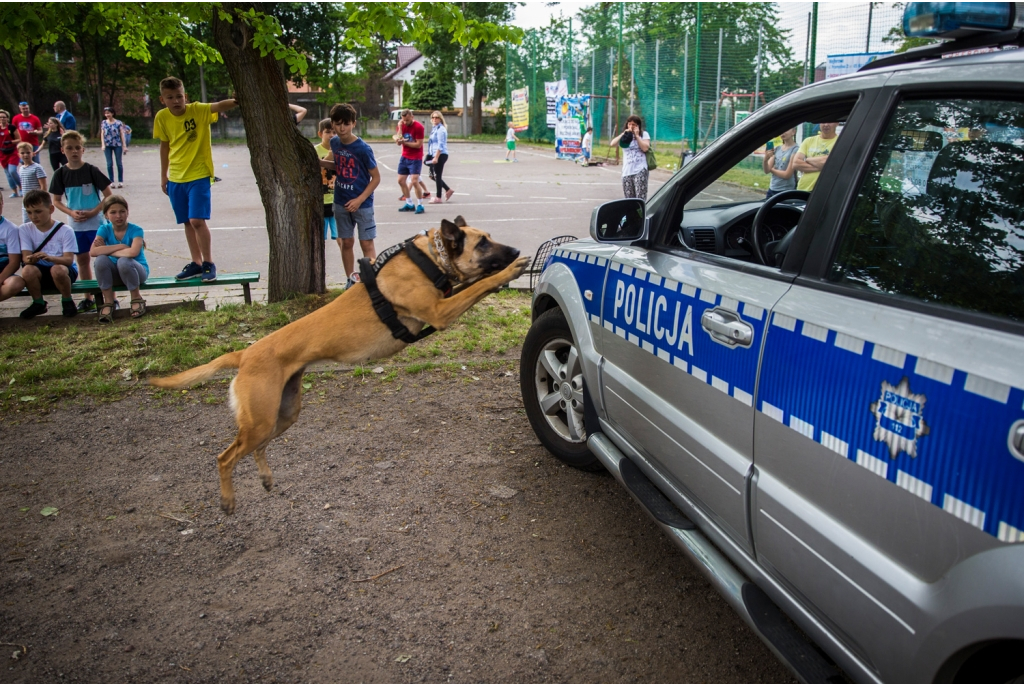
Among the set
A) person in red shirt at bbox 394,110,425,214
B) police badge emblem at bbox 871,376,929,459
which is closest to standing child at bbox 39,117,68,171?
person in red shirt at bbox 394,110,425,214

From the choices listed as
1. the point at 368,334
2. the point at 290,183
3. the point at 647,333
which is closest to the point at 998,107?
the point at 647,333

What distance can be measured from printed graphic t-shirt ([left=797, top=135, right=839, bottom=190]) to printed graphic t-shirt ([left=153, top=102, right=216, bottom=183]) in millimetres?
5832

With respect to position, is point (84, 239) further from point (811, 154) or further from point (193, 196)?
point (811, 154)

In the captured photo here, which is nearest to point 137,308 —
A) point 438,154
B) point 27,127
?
point 438,154

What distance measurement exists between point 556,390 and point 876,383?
2.51 m

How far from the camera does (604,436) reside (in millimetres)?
3537

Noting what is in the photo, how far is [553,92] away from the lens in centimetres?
3120

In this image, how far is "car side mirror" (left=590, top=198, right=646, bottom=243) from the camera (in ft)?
10.6

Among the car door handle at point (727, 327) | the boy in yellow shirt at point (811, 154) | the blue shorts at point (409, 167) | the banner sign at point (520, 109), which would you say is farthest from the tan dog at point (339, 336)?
the banner sign at point (520, 109)

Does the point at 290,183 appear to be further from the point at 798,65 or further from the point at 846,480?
the point at 798,65

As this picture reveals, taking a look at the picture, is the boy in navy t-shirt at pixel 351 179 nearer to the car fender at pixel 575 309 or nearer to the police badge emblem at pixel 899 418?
the car fender at pixel 575 309

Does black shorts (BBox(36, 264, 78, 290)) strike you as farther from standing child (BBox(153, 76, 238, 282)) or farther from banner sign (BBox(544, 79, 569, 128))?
banner sign (BBox(544, 79, 569, 128))

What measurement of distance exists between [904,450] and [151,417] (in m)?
4.98

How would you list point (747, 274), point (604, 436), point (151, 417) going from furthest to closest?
1. point (151, 417)
2. point (604, 436)
3. point (747, 274)
